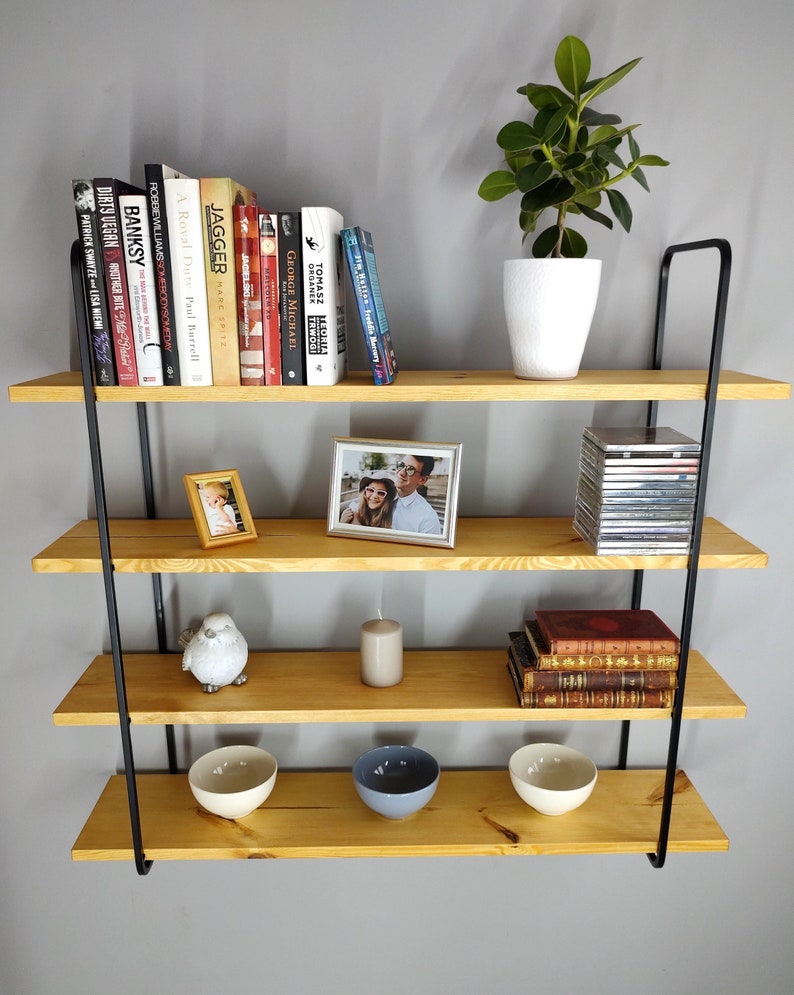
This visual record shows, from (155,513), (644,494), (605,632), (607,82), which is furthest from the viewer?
(155,513)

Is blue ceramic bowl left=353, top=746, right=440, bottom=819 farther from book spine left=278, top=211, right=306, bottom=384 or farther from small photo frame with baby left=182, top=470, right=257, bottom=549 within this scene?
book spine left=278, top=211, right=306, bottom=384

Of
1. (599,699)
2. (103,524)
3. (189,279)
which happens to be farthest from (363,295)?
(599,699)

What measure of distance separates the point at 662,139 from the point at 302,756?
1.28m

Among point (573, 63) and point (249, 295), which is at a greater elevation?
point (573, 63)

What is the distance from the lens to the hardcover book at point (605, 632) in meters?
1.19

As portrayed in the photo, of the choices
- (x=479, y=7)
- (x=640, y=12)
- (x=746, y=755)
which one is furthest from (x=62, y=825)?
(x=640, y=12)

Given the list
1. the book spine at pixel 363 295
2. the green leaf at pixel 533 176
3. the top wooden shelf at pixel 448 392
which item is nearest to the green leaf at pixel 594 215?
the green leaf at pixel 533 176

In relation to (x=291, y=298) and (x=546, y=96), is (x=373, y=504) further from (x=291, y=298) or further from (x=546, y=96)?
(x=546, y=96)

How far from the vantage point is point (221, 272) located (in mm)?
1030

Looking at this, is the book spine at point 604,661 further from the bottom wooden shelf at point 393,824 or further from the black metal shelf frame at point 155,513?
the bottom wooden shelf at point 393,824

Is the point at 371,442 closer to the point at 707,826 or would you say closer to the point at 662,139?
the point at 662,139

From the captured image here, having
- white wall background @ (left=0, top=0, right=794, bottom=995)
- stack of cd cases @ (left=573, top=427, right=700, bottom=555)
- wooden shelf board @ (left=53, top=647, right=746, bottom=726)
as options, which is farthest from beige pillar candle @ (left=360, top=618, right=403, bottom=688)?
stack of cd cases @ (left=573, top=427, right=700, bottom=555)

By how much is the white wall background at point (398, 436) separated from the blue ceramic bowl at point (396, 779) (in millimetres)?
97

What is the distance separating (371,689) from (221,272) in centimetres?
70
